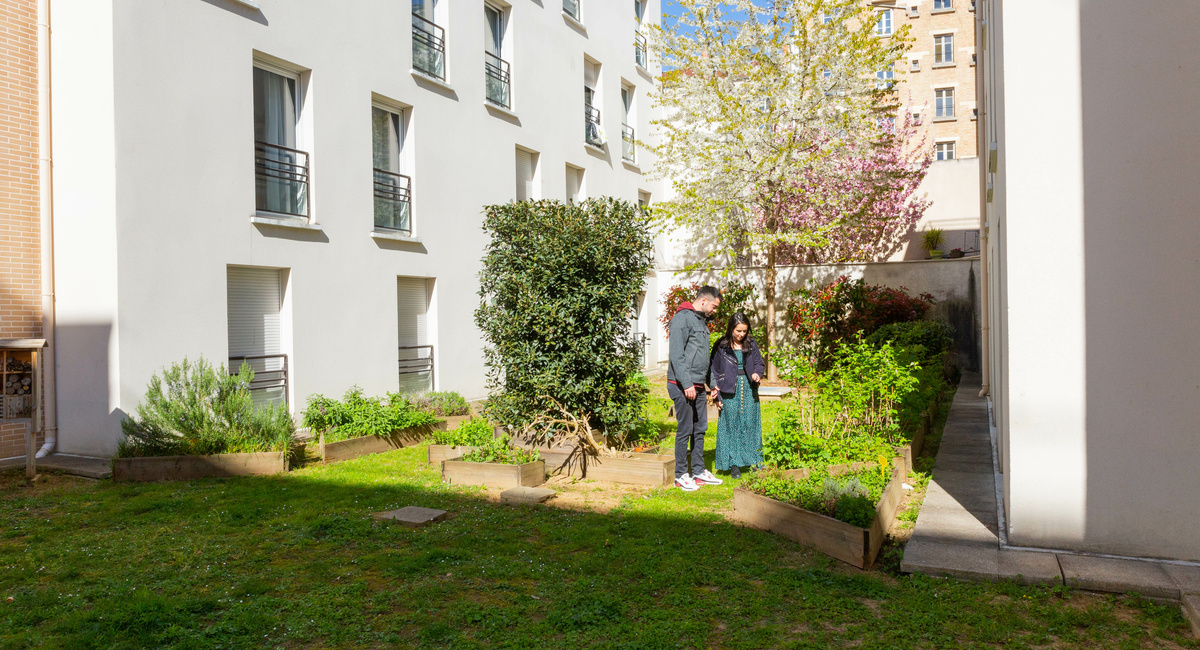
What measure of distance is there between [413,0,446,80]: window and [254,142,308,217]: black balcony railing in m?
3.23

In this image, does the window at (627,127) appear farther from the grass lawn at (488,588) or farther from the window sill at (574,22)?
the grass lawn at (488,588)

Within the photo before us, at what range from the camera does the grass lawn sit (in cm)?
389

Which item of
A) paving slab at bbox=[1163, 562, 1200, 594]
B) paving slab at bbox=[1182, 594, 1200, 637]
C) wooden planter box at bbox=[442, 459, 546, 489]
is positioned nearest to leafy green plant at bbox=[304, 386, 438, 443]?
wooden planter box at bbox=[442, 459, 546, 489]

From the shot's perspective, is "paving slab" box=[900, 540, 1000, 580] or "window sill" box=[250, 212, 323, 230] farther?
"window sill" box=[250, 212, 323, 230]

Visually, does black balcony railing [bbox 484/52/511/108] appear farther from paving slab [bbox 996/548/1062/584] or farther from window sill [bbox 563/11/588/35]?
paving slab [bbox 996/548/1062/584]

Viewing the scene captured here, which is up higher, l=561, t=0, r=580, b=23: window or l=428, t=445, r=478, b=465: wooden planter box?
l=561, t=0, r=580, b=23: window

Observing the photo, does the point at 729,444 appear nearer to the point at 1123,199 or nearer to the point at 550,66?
the point at 1123,199

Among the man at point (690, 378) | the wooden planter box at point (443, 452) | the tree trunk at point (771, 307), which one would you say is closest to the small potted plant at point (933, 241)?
the tree trunk at point (771, 307)

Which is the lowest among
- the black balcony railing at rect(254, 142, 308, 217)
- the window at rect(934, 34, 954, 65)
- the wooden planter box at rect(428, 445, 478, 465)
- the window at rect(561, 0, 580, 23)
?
the wooden planter box at rect(428, 445, 478, 465)

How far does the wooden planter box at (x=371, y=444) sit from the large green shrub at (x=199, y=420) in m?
0.52

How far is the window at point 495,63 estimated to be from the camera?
15286mm

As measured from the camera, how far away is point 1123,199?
177 inches

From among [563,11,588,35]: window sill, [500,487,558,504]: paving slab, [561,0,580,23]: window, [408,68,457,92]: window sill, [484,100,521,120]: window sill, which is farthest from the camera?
[561,0,580,23]: window

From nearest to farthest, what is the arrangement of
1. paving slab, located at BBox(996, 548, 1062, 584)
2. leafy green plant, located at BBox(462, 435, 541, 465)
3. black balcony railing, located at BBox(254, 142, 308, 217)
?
paving slab, located at BBox(996, 548, 1062, 584) < leafy green plant, located at BBox(462, 435, 541, 465) < black balcony railing, located at BBox(254, 142, 308, 217)
